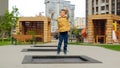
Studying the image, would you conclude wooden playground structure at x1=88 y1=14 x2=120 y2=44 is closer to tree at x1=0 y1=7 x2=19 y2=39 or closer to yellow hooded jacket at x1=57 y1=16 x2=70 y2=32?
tree at x1=0 y1=7 x2=19 y2=39

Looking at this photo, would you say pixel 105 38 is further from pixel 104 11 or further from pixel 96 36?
pixel 104 11

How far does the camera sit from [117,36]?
36.7m

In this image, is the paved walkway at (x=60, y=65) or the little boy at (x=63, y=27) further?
the little boy at (x=63, y=27)

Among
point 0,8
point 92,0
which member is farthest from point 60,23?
point 92,0

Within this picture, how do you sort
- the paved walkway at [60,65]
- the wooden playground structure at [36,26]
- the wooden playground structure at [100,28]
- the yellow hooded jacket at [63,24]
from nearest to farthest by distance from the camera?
the paved walkway at [60,65] < the yellow hooded jacket at [63,24] < the wooden playground structure at [100,28] < the wooden playground structure at [36,26]

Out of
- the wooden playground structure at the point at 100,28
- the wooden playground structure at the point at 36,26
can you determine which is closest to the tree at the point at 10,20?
the wooden playground structure at the point at 36,26

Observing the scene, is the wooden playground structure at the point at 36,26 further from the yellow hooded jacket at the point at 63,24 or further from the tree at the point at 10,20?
the yellow hooded jacket at the point at 63,24

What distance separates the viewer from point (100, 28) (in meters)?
36.2

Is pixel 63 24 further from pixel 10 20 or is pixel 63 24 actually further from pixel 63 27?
pixel 10 20

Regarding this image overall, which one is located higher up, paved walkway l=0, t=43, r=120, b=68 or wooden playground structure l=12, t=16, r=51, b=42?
wooden playground structure l=12, t=16, r=51, b=42

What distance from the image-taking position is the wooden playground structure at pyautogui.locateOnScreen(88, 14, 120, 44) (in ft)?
115

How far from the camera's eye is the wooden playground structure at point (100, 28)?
35188mm

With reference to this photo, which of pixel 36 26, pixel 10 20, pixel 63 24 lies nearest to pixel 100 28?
pixel 36 26

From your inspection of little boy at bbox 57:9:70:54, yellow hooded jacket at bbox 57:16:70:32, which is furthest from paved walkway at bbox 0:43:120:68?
yellow hooded jacket at bbox 57:16:70:32
